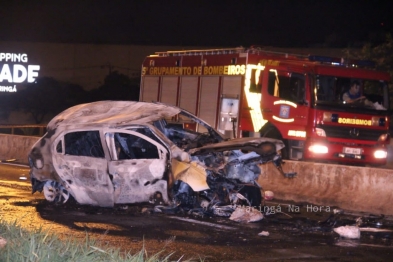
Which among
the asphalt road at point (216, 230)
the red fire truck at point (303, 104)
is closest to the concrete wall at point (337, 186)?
the asphalt road at point (216, 230)

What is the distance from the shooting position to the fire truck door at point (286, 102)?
16375 mm

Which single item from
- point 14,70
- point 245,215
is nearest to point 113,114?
point 245,215

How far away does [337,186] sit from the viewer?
12.2 metres

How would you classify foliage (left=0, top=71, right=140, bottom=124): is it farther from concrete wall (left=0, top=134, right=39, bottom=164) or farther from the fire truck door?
the fire truck door

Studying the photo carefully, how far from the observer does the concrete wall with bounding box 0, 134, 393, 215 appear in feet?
37.8

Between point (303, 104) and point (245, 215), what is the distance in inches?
249

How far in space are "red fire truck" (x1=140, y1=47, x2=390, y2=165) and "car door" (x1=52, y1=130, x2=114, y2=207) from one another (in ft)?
21.2

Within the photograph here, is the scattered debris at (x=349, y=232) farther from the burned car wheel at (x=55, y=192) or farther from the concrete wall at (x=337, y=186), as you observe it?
the burned car wheel at (x=55, y=192)

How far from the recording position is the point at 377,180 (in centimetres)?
1163

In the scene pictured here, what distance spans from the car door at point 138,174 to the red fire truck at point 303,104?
6.34 metres

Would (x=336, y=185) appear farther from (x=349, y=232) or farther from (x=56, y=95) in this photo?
(x=56, y=95)

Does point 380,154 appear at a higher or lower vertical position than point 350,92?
lower

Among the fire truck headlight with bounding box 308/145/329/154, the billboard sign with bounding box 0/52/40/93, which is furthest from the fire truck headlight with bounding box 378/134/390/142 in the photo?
the billboard sign with bounding box 0/52/40/93

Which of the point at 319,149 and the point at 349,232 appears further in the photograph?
the point at 319,149
